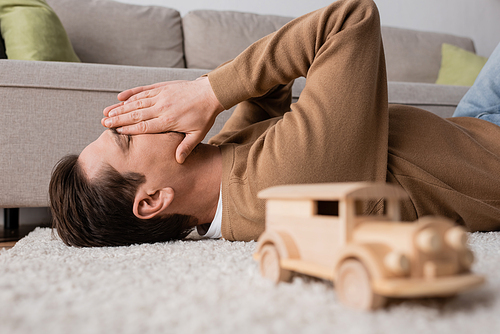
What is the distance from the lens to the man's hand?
0.91 metres

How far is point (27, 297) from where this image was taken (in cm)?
50

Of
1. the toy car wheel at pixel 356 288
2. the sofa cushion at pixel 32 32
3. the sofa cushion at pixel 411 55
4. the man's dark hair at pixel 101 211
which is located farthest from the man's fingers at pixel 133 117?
the sofa cushion at pixel 411 55

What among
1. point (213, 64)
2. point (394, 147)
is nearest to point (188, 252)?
point (394, 147)

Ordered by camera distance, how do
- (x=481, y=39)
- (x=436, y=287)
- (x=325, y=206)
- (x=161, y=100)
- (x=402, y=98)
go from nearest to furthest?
(x=436, y=287), (x=325, y=206), (x=161, y=100), (x=402, y=98), (x=481, y=39)

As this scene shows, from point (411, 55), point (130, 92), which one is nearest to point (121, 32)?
point (130, 92)

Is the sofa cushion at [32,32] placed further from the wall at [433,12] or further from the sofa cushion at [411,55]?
the sofa cushion at [411,55]

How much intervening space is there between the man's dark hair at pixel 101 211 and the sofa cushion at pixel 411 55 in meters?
2.04

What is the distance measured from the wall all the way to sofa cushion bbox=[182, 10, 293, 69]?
0.34 m

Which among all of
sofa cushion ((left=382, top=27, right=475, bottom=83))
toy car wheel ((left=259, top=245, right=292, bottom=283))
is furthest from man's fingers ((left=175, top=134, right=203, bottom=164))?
sofa cushion ((left=382, top=27, right=475, bottom=83))

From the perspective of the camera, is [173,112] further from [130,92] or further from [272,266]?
[272,266]

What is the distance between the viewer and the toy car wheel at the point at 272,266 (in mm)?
520

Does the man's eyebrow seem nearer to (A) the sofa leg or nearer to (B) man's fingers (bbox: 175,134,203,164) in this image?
(B) man's fingers (bbox: 175,134,203,164)

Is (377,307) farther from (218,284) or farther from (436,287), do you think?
(218,284)

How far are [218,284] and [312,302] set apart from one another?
147 millimetres
